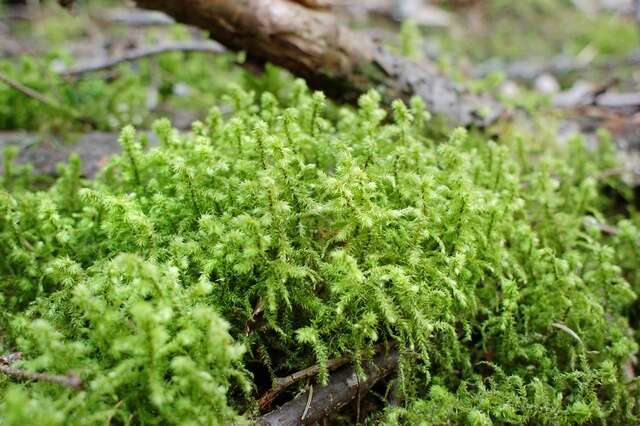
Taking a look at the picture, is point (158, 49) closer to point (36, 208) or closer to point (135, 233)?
point (36, 208)

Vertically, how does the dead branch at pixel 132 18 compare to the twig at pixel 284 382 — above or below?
below

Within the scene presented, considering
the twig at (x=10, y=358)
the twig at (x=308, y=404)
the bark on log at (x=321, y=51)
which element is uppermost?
the bark on log at (x=321, y=51)

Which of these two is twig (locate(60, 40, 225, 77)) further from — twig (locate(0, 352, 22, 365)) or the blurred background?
twig (locate(0, 352, 22, 365))

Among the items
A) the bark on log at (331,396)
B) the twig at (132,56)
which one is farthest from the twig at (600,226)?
the twig at (132,56)

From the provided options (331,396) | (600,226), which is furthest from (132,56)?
(600,226)

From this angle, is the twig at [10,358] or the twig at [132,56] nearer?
the twig at [10,358]

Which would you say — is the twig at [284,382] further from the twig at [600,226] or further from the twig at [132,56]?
the twig at [132,56]

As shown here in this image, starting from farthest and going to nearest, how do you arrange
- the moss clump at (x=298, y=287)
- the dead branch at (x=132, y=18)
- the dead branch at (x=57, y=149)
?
the dead branch at (x=132, y=18)
the dead branch at (x=57, y=149)
the moss clump at (x=298, y=287)

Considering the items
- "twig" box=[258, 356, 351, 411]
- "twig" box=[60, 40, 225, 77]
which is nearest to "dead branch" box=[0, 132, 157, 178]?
"twig" box=[60, 40, 225, 77]

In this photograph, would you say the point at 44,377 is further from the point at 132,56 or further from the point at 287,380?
the point at 132,56
